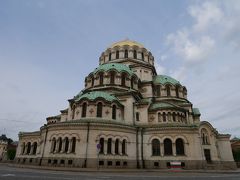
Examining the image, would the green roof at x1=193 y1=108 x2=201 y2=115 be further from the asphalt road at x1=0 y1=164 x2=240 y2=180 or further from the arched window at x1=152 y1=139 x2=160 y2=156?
the asphalt road at x1=0 y1=164 x2=240 y2=180

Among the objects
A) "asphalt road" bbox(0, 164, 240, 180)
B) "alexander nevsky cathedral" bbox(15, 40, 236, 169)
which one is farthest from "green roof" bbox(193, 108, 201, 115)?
"asphalt road" bbox(0, 164, 240, 180)

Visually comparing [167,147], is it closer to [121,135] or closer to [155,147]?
[155,147]

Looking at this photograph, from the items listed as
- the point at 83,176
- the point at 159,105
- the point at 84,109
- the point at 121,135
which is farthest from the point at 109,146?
the point at 83,176

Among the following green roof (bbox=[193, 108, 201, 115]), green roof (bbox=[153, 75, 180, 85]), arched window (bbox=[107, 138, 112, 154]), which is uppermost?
green roof (bbox=[153, 75, 180, 85])

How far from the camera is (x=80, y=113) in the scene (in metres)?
30.2

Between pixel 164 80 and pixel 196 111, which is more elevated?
pixel 164 80

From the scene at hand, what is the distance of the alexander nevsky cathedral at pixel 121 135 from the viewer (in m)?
26.2

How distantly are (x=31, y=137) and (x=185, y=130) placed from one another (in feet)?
82.9

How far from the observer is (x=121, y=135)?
91.6 feet

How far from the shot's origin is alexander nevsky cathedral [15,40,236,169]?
26203 millimetres

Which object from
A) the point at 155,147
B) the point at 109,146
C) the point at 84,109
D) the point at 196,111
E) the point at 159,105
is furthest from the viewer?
the point at 196,111

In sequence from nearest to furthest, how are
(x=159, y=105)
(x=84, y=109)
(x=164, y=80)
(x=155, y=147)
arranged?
(x=155, y=147), (x=84, y=109), (x=159, y=105), (x=164, y=80)

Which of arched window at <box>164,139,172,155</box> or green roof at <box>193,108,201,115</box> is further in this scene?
green roof at <box>193,108,201,115</box>

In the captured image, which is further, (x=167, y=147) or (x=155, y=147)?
(x=155, y=147)
